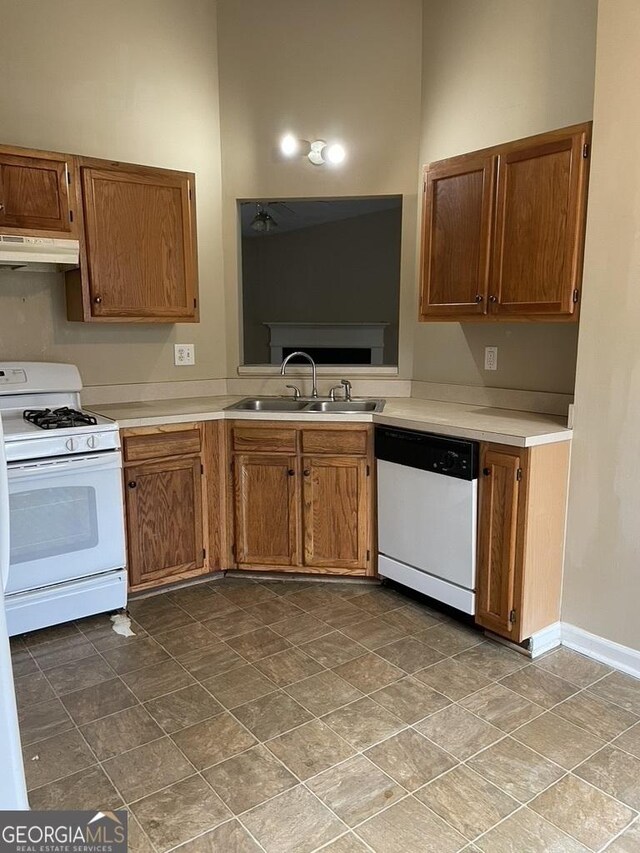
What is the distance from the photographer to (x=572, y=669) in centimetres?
246

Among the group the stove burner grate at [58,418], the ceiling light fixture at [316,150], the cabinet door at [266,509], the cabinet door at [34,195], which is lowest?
the cabinet door at [266,509]

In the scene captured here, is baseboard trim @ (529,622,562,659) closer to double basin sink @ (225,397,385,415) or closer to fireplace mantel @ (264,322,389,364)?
double basin sink @ (225,397,385,415)

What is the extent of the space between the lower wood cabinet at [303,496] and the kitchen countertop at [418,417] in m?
0.09

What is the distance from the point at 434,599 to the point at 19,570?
181 centimetres

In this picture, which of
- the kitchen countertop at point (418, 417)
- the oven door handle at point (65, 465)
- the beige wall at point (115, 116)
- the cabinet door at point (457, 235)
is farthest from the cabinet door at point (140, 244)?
the cabinet door at point (457, 235)

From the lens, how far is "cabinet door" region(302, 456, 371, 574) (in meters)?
3.13

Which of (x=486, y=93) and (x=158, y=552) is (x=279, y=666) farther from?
(x=486, y=93)

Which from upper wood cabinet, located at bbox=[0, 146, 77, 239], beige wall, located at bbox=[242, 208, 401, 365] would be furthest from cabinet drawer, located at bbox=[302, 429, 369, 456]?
beige wall, located at bbox=[242, 208, 401, 365]

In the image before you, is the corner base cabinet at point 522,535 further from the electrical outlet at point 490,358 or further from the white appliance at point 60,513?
the white appliance at point 60,513

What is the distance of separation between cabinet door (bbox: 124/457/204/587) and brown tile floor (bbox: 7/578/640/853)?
257 mm

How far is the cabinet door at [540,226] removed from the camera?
7.87ft

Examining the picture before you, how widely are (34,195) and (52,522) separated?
4.69 ft

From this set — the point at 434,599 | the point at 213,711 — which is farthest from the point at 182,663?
the point at 434,599

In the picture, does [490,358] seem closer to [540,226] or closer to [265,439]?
[540,226]
